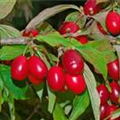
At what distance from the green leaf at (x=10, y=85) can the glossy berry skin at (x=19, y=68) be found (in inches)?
2.7

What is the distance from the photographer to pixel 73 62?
92 cm

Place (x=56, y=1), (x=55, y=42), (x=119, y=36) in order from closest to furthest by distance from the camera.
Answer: (x=55, y=42) → (x=119, y=36) → (x=56, y=1)

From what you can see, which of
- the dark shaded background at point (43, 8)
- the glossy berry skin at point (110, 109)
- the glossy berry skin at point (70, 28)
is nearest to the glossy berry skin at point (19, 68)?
the glossy berry skin at point (70, 28)

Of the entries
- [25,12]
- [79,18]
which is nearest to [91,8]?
[79,18]

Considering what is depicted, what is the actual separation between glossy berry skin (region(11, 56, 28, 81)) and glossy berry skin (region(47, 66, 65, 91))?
56mm

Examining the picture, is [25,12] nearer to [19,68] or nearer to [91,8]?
[91,8]

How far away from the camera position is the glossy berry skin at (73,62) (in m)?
0.92

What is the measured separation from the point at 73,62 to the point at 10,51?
0.15 meters

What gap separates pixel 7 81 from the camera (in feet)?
3.53

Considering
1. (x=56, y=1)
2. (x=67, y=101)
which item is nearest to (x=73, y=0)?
(x=56, y=1)

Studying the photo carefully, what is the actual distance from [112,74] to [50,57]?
14 cm

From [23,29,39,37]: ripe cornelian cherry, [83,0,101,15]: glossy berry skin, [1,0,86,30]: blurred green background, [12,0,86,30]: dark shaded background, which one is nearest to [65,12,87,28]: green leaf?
[83,0,101,15]: glossy berry skin

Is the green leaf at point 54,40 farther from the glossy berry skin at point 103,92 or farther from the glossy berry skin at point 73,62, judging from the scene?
the glossy berry skin at point 103,92

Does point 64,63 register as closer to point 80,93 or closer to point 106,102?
point 80,93
